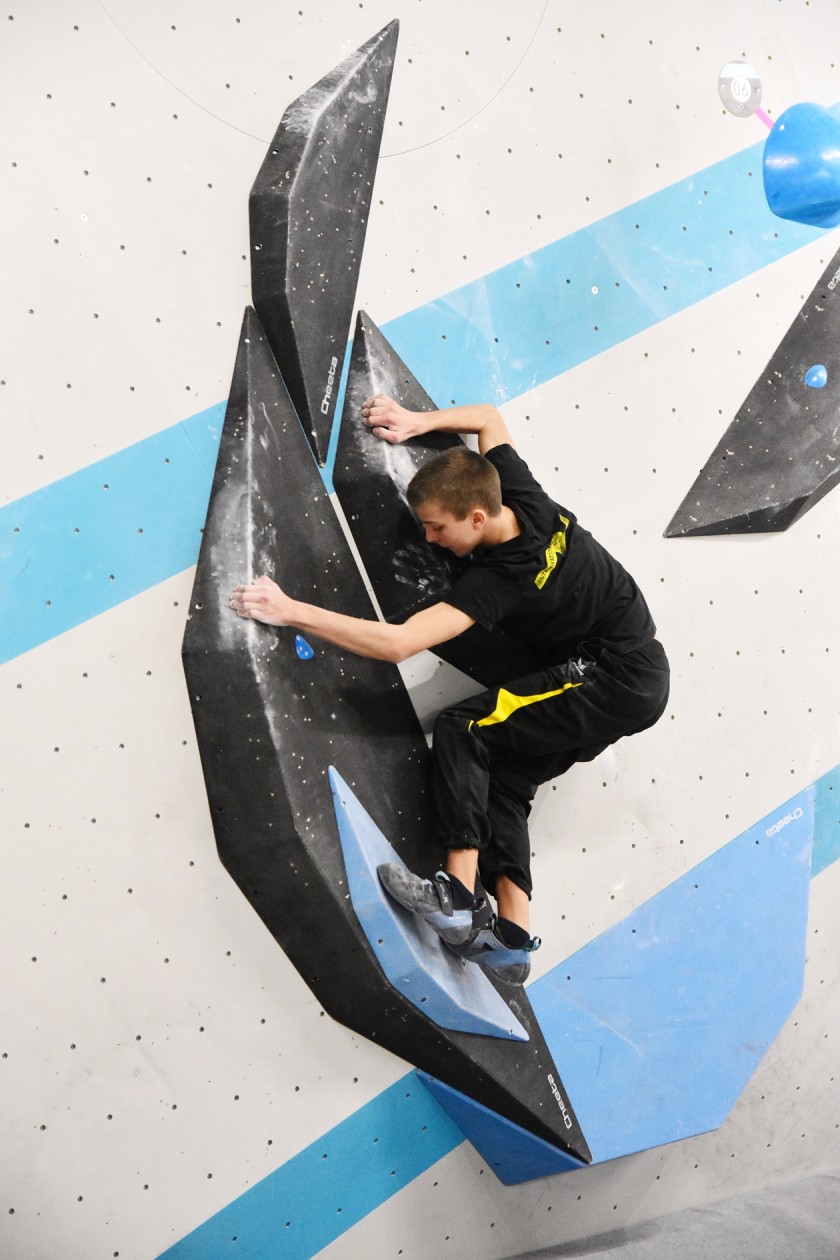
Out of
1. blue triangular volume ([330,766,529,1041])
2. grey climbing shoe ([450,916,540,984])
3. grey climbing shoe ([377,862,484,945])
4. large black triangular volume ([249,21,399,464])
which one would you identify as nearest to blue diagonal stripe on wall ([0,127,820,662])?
large black triangular volume ([249,21,399,464])

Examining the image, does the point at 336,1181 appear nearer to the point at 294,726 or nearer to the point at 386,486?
the point at 294,726

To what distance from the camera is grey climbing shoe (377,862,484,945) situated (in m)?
1.86

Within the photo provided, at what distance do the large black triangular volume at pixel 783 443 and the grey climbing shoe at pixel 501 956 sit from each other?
0.90 meters

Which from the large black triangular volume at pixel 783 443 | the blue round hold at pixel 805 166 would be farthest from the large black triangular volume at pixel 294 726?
the blue round hold at pixel 805 166

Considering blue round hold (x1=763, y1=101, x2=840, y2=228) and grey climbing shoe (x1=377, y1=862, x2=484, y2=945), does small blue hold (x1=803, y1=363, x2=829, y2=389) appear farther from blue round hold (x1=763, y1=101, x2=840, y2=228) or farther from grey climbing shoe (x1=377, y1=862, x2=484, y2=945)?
grey climbing shoe (x1=377, y1=862, x2=484, y2=945)

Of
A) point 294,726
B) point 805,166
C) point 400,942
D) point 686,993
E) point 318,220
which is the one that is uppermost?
point 318,220

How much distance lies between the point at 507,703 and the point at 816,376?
1.10 metres

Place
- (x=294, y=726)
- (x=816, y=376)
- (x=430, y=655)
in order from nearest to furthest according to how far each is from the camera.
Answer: (x=294, y=726) → (x=430, y=655) → (x=816, y=376)

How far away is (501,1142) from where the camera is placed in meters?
2.12

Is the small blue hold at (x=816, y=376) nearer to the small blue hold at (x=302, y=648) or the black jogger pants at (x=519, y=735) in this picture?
the black jogger pants at (x=519, y=735)

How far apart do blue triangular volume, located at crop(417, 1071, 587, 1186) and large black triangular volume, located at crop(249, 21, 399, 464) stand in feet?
3.97

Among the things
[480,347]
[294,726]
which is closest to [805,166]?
[480,347]

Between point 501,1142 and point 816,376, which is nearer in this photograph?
point 501,1142

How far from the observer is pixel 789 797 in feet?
8.25
